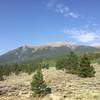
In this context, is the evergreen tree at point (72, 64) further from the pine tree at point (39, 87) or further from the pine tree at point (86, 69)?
the pine tree at point (39, 87)

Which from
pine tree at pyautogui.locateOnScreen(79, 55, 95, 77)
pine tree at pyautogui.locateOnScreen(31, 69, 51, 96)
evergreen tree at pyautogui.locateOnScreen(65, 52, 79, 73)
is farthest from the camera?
evergreen tree at pyautogui.locateOnScreen(65, 52, 79, 73)

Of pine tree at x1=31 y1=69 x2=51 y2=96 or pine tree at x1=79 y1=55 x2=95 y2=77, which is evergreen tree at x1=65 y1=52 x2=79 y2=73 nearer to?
pine tree at x1=79 y1=55 x2=95 y2=77

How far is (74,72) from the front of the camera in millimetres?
78188

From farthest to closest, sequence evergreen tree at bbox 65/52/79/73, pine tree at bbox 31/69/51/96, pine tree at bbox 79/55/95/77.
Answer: evergreen tree at bbox 65/52/79/73 < pine tree at bbox 79/55/95/77 < pine tree at bbox 31/69/51/96

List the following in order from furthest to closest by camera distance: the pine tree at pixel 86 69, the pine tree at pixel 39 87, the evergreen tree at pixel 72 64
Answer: the evergreen tree at pixel 72 64 → the pine tree at pixel 86 69 → the pine tree at pixel 39 87

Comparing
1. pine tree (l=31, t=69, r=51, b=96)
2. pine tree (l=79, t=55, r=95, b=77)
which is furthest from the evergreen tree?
pine tree (l=31, t=69, r=51, b=96)

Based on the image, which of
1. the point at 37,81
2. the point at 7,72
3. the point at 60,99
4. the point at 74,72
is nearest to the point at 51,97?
the point at 60,99

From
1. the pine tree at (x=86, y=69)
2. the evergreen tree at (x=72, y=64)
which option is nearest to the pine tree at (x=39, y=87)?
the pine tree at (x=86, y=69)

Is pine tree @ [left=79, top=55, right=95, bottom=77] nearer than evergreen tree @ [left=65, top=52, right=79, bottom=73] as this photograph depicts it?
Yes

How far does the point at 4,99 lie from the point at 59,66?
76.5 meters

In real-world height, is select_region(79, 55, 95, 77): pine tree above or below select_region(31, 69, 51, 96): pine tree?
above

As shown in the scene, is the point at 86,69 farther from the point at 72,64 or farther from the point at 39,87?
the point at 39,87

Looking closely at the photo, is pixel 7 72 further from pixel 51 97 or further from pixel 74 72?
pixel 51 97

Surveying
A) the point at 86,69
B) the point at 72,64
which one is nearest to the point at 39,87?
the point at 86,69
